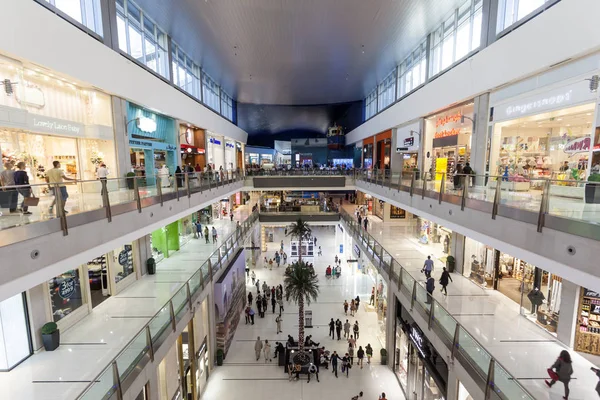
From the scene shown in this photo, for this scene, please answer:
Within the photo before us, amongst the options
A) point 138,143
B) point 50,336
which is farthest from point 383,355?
point 138,143

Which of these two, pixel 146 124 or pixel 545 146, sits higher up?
pixel 146 124

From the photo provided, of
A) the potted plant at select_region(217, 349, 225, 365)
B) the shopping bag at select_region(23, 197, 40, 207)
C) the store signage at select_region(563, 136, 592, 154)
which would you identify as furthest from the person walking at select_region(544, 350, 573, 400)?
the potted plant at select_region(217, 349, 225, 365)

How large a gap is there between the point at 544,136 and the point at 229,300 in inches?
513

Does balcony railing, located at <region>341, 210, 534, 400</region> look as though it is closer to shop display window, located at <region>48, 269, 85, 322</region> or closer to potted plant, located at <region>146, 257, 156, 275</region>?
shop display window, located at <region>48, 269, 85, 322</region>

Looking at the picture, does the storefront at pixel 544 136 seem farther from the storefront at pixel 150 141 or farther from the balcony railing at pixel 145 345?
the storefront at pixel 150 141

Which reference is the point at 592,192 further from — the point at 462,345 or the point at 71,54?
the point at 71,54

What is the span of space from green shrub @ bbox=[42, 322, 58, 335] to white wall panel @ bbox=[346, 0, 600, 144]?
1383 centimetres

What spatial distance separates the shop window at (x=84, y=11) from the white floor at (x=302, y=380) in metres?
12.6

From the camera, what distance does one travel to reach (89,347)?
6.99 metres

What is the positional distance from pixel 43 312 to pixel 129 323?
196 centimetres

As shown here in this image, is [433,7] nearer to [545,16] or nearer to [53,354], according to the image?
[545,16]

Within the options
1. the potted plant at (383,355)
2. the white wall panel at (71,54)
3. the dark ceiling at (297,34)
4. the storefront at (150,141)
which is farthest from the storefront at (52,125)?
the potted plant at (383,355)

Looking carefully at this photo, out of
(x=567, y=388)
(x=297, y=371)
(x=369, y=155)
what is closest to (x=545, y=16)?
(x=567, y=388)

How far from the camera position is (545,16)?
736 cm
